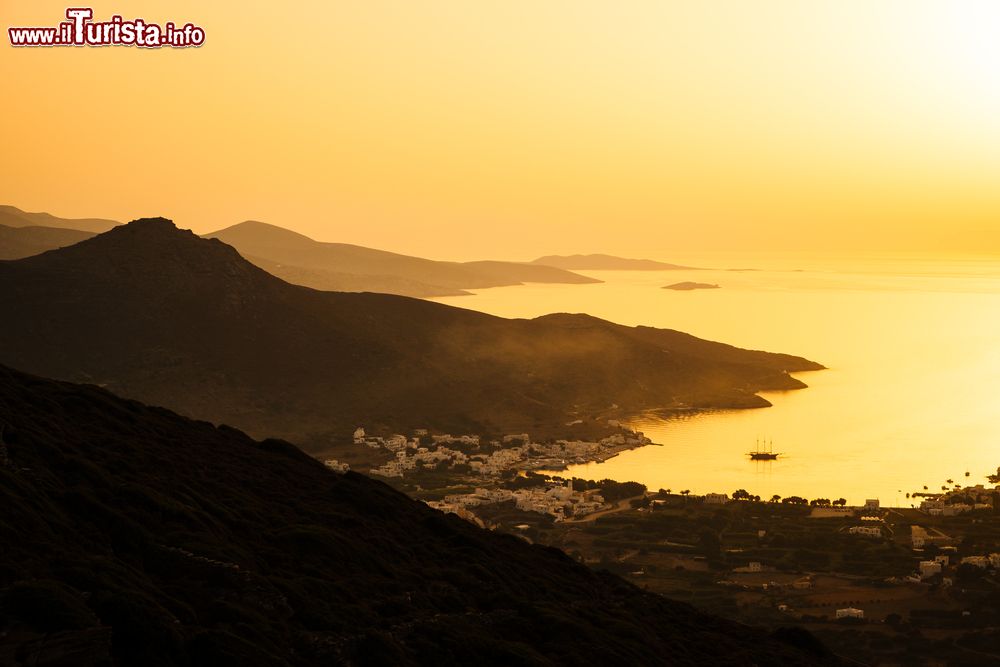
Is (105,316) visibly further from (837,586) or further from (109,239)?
(837,586)

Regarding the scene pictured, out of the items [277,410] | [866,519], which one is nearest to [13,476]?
[866,519]

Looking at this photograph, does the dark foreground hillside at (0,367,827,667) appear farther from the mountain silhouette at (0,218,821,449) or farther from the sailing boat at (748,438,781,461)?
the sailing boat at (748,438,781,461)

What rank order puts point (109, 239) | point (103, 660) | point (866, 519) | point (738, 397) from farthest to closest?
point (738, 397) → point (109, 239) → point (866, 519) → point (103, 660)

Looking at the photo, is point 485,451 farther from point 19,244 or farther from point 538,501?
point 19,244

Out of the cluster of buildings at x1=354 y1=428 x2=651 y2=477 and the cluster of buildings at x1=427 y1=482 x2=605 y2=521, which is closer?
the cluster of buildings at x1=427 y1=482 x2=605 y2=521

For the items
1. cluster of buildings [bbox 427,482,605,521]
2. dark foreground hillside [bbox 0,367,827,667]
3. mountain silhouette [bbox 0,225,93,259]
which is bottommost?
cluster of buildings [bbox 427,482,605,521]

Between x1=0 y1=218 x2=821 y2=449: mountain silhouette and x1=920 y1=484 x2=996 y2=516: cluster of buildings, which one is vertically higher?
x1=0 y1=218 x2=821 y2=449: mountain silhouette

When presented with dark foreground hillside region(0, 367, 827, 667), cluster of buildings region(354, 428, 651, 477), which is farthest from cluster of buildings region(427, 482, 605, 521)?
dark foreground hillside region(0, 367, 827, 667)
